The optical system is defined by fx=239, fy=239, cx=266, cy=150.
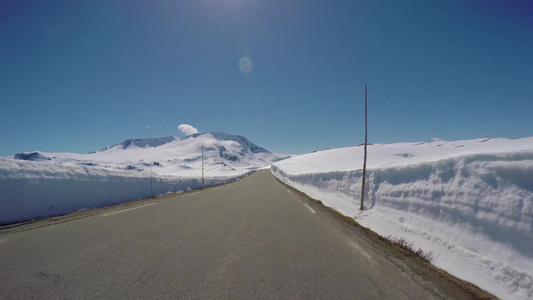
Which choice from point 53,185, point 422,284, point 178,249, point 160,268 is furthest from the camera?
point 53,185

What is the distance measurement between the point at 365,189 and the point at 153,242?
7.19 meters

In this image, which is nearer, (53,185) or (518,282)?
(518,282)

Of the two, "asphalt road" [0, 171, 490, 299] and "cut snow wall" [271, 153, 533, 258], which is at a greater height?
"cut snow wall" [271, 153, 533, 258]

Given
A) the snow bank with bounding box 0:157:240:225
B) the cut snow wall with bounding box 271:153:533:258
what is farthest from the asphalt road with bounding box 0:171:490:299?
the snow bank with bounding box 0:157:240:225

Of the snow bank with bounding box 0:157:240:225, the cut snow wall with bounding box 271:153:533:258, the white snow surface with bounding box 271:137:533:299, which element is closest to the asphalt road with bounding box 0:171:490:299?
the white snow surface with bounding box 271:137:533:299

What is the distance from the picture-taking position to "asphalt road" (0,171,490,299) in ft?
9.63

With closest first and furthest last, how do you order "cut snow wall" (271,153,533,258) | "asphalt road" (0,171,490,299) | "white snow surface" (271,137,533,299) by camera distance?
1. "asphalt road" (0,171,490,299)
2. "white snow surface" (271,137,533,299)
3. "cut snow wall" (271,153,533,258)

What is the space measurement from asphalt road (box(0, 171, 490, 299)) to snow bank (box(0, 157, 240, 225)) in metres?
1.76

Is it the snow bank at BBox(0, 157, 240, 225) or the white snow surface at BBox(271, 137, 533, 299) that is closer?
the white snow surface at BBox(271, 137, 533, 299)

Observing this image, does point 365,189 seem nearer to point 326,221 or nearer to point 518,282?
point 326,221

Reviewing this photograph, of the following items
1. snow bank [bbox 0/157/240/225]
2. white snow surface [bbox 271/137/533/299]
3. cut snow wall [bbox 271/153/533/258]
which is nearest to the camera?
white snow surface [bbox 271/137/533/299]

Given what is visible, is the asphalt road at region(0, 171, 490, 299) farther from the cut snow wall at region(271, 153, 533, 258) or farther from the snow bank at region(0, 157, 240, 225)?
the snow bank at region(0, 157, 240, 225)

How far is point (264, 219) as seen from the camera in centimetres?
775

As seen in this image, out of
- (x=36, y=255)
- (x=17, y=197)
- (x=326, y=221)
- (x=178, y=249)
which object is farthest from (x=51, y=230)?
(x=326, y=221)
